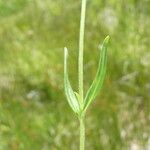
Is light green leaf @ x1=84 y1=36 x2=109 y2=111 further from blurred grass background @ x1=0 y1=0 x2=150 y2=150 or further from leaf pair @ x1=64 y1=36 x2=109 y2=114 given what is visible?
blurred grass background @ x1=0 y1=0 x2=150 y2=150

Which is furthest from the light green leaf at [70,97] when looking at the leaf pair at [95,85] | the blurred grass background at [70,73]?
the blurred grass background at [70,73]

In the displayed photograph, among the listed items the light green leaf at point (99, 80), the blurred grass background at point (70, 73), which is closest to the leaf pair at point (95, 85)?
the light green leaf at point (99, 80)

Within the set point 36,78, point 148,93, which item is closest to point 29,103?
point 36,78

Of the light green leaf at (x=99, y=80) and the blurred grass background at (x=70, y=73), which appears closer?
the light green leaf at (x=99, y=80)

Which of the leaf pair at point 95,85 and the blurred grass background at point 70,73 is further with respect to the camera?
the blurred grass background at point 70,73

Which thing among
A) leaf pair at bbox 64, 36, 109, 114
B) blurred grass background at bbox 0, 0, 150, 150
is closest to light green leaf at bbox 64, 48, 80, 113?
leaf pair at bbox 64, 36, 109, 114

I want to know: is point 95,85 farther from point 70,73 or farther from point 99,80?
point 70,73

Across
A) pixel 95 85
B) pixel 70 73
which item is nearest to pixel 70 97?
pixel 95 85

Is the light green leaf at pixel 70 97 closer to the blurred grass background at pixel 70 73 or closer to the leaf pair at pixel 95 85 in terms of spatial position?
the leaf pair at pixel 95 85
